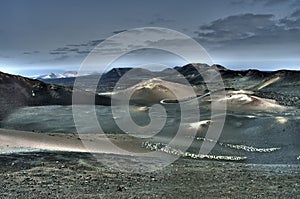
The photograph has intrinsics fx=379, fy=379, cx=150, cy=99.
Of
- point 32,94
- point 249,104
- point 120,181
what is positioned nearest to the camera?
point 120,181

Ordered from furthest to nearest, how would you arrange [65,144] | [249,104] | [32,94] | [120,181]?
[32,94]
[249,104]
[65,144]
[120,181]

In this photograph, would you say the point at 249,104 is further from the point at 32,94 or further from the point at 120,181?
the point at 120,181

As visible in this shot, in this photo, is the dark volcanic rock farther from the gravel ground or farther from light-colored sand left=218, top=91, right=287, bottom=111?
the gravel ground

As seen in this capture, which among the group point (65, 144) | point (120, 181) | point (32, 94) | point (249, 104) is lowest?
point (120, 181)

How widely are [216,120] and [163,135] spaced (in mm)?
5317

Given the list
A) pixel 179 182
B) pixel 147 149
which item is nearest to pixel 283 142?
pixel 147 149

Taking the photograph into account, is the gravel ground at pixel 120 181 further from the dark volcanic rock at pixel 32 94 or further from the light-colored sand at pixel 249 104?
the dark volcanic rock at pixel 32 94

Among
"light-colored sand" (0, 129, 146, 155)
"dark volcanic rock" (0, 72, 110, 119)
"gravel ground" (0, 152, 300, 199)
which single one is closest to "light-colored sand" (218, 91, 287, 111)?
"dark volcanic rock" (0, 72, 110, 119)

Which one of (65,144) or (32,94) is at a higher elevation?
(32,94)

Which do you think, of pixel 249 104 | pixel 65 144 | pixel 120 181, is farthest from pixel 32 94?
pixel 120 181

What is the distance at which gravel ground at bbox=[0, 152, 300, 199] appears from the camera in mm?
8695

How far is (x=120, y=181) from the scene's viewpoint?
991 centimetres

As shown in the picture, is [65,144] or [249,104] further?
[249,104]

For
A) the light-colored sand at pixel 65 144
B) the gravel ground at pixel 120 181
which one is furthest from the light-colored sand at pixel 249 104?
the gravel ground at pixel 120 181
